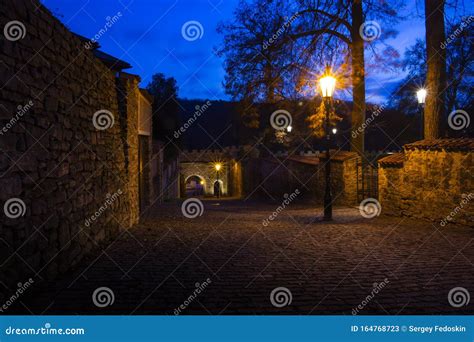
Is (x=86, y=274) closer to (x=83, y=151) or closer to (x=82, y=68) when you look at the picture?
(x=83, y=151)

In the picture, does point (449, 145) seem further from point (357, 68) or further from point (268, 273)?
point (268, 273)

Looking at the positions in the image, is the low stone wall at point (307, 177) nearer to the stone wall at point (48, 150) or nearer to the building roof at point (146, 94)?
the building roof at point (146, 94)

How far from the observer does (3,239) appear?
354 centimetres

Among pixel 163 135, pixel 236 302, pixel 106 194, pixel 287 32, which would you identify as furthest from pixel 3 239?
pixel 163 135

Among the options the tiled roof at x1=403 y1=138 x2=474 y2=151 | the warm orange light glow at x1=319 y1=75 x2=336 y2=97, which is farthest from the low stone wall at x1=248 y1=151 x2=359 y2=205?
the warm orange light glow at x1=319 y1=75 x2=336 y2=97

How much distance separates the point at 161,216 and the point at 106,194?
5.16m

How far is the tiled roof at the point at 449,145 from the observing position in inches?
336

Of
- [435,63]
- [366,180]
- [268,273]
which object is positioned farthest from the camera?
[366,180]

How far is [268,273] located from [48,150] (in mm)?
2993

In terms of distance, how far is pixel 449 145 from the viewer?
8.95 meters

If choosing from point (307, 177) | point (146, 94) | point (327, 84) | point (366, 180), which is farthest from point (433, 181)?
point (146, 94)

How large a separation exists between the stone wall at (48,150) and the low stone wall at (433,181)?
7.38 meters

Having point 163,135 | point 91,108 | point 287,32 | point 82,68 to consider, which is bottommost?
point 91,108

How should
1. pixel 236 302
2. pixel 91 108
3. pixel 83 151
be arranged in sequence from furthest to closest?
pixel 91 108 < pixel 83 151 < pixel 236 302
